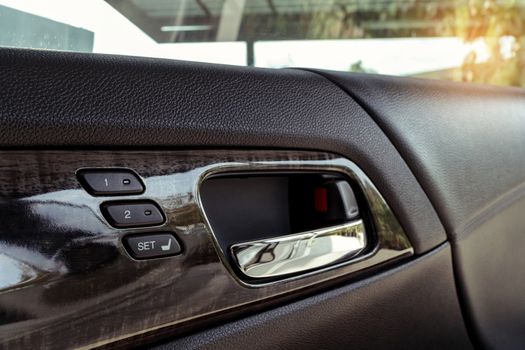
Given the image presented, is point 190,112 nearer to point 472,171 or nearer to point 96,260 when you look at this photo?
point 96,260

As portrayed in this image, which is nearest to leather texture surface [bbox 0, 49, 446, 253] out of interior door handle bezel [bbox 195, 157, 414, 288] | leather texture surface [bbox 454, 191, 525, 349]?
interior door handle bezel [bbox 195, 157, 414, 288]

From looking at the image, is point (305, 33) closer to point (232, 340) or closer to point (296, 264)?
point (296, 264)

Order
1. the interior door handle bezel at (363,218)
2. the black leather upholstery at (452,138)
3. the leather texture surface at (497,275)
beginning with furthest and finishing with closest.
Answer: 1. the leather texture surface at (497,275)
2. the black leather upholstery at (452,138)
3. the interior door handle bezel at (363,218)

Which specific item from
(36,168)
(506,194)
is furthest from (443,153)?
(36,168)

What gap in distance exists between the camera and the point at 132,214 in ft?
2.46

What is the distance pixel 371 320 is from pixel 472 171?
1.42 feet

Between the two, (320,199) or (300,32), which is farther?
(300,32)

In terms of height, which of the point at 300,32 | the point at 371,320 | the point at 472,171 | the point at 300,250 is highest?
the point at 300,32

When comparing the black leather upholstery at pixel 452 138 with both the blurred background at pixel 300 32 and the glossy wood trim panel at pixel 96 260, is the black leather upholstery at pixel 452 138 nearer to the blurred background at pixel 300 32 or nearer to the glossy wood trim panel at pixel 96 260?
the blurred background at pixel 300 32

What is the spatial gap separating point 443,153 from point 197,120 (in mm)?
597

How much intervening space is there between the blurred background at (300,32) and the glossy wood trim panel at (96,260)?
24 cm

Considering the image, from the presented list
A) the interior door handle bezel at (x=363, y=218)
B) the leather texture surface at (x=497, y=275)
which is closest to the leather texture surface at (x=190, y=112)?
the interior door handle bezel at (x=363, y=218)

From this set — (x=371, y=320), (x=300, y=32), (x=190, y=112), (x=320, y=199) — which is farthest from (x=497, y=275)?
(x=190, y=112)

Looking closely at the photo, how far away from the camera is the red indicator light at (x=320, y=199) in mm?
1025
